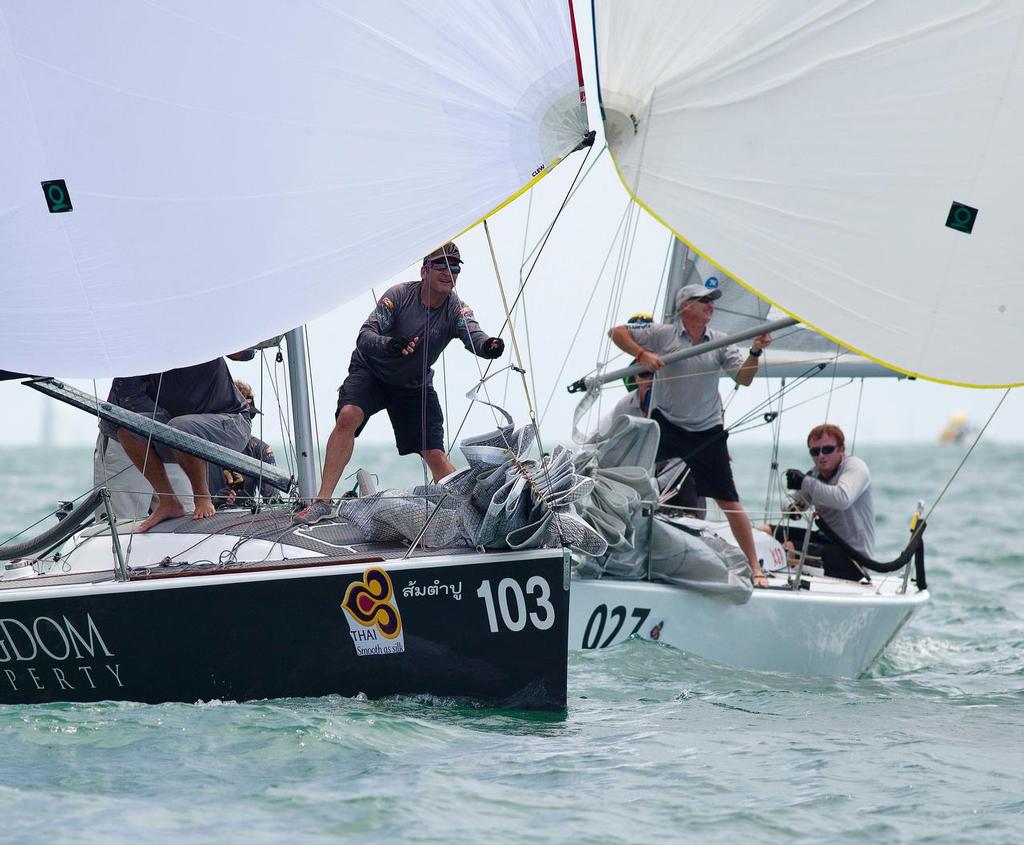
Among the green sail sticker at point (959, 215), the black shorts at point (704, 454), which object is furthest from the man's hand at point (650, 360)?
the green sail sticker at point (959, 215)

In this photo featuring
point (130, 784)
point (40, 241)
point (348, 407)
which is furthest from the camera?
point (348, 407)

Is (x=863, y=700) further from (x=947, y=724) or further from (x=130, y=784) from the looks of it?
(x=130, y=784)

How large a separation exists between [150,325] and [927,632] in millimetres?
6324

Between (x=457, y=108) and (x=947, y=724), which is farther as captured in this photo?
(x=947, y=724)

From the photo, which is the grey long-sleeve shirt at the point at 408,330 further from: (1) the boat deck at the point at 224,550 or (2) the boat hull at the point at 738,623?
(2) the boat hull at the point at 738,623

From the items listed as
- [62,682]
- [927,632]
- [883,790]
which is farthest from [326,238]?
[927,632]

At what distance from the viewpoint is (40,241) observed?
19.4ft

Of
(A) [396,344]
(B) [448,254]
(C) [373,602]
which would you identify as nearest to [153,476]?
Answer: (A) [396,344]

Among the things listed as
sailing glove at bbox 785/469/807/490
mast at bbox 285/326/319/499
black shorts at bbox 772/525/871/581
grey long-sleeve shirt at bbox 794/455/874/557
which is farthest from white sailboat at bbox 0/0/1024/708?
black shorts at bbox 772/525/871/581

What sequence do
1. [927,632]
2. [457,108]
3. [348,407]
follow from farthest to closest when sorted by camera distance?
[927,632]
[348,407]
[457,108]

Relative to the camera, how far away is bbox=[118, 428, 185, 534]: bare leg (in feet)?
20.7

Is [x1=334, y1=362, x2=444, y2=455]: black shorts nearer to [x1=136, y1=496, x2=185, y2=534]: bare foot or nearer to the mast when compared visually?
the mast

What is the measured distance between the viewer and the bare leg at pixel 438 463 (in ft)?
22.1

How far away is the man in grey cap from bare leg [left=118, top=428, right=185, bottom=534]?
2.73 m
